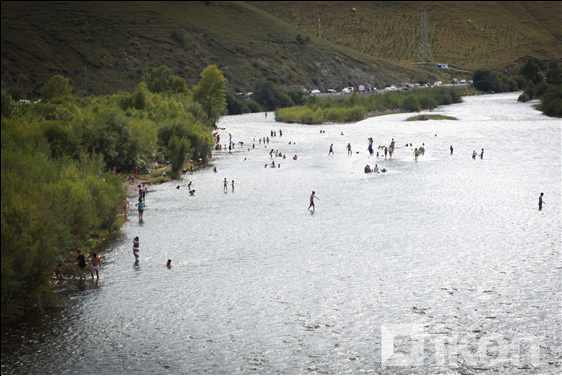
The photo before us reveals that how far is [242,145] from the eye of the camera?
108 m

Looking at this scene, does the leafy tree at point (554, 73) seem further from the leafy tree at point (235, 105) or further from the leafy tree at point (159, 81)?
the leafy tree at point (159, 81)

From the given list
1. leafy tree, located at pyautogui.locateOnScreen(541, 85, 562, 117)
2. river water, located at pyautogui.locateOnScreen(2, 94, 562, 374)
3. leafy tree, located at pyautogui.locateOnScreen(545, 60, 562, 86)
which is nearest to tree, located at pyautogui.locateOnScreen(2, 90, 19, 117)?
river water, located at pyautogui.locateOnScreen(2, 94, 562, 374)

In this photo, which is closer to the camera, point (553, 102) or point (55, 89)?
point (55, 89)

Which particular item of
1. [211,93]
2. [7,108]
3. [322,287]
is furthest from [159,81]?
[322,287]

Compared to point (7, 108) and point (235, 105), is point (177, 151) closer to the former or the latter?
point (7, 108)

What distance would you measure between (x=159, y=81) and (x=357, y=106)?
5959cm

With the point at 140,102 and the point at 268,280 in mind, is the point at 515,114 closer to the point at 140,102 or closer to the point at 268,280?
the point at 140,102

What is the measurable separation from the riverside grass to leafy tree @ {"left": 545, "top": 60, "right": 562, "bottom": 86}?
3304 centimetres

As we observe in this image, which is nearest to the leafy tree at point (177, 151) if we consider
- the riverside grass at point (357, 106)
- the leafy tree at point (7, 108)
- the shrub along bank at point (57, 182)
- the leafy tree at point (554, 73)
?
the shrub along bank at point (57, 182)

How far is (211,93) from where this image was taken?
134 m

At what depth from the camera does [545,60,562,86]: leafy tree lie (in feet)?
580

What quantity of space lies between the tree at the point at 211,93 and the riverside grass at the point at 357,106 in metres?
27.1

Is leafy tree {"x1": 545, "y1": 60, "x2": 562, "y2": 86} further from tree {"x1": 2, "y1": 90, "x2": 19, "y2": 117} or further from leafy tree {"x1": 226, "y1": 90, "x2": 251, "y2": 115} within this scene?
tree {"x1": 2, "y1": 90, "x2": 19, "y2": 117}

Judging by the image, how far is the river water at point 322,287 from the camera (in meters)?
26.6
